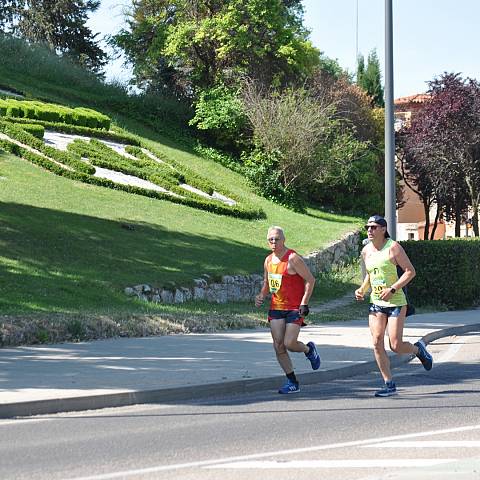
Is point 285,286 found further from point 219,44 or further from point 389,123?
point 219,44

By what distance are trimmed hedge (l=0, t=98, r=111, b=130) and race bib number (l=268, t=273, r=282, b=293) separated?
94.3 feet

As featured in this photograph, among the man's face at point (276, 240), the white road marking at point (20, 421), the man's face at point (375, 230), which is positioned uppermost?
the man's face at point (375, 230)

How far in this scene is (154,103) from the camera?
170 feet

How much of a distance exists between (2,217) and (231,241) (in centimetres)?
787

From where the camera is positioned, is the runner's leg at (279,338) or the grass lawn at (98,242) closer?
the runner's leg at (279,338)

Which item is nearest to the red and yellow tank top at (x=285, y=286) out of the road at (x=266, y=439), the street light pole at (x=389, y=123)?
the road at (x=266, y=439)

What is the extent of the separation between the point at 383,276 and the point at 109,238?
1586 centimetres

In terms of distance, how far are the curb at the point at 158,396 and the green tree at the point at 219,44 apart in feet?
125

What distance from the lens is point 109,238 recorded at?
27.3 metres

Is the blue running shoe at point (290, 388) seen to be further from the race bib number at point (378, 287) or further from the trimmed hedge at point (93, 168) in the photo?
the trimmed hedge at point (93, 168)

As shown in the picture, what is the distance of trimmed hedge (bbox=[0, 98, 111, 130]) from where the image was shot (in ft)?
131

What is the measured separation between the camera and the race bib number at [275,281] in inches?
488

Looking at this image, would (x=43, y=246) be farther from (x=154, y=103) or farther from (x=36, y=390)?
(x=154, y=103)

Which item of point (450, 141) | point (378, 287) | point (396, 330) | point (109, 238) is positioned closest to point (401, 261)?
point (378, 287)
